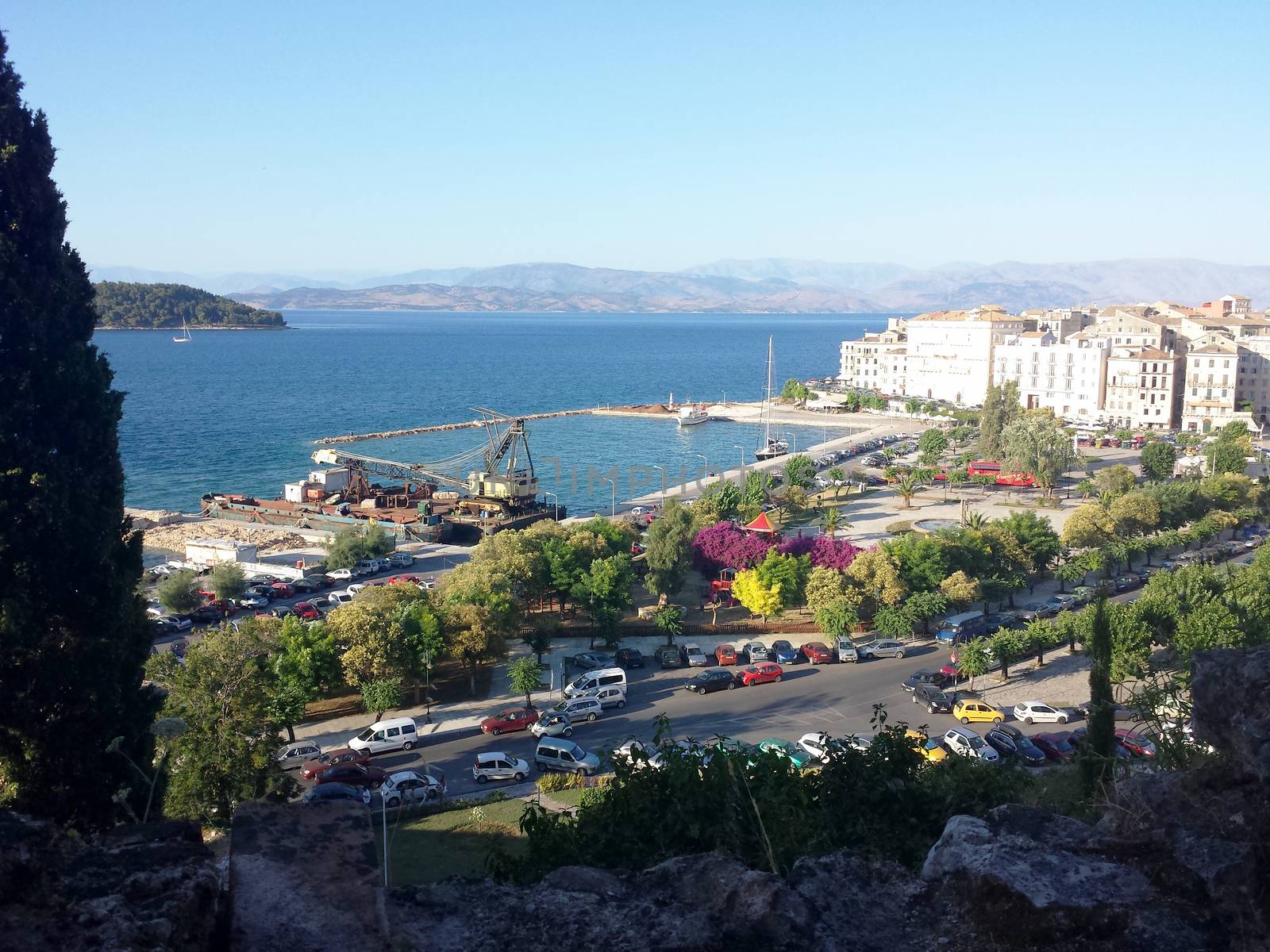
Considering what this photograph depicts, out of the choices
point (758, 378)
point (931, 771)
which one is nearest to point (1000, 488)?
point (931, 771)

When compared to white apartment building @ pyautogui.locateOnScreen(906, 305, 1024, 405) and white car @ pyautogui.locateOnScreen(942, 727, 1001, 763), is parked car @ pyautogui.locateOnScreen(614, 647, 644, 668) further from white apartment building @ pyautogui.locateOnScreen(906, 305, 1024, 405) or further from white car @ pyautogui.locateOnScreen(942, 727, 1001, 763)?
white apartment building @ pyautogui.locateOnScreen(906, 305, 1024, 405)

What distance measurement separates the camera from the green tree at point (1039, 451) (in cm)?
3788

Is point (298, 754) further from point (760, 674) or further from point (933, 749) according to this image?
point (933, 749)

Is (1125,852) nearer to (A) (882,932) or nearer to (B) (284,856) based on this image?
(A) (882,932)

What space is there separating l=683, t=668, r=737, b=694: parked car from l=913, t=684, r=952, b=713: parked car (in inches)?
125

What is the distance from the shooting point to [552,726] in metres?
15.5

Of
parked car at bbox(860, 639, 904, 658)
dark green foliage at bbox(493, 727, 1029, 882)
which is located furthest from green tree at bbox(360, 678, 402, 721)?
dark green foliage at bbox(493, 727, 1029, 882)

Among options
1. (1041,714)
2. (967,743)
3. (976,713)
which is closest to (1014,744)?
(967,743)

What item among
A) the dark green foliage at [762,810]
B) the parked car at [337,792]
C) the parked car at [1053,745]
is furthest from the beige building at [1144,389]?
the dark green foliage at [762,810]

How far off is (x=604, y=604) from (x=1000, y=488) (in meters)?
25.1

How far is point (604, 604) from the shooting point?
68.1 ft

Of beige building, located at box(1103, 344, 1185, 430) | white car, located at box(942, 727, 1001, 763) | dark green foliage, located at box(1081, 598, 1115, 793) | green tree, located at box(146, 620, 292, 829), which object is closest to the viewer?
dark green foliage, located at box(1081, 598, 1115, 793)

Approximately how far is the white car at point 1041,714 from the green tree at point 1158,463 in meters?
25.9

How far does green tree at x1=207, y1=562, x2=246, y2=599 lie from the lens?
961 inches
